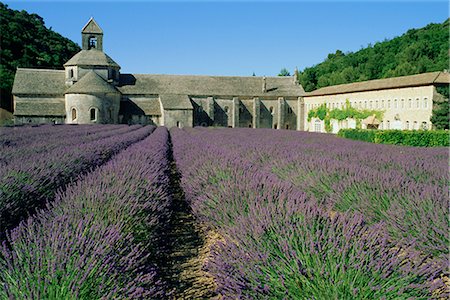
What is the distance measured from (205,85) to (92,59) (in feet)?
44.2

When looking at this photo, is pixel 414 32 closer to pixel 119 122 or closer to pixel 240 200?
pixel 119 122

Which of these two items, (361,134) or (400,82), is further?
(400,82)

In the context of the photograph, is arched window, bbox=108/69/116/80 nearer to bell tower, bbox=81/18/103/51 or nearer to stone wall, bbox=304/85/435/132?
Answer: bell tower, bbox=81/18/103/51

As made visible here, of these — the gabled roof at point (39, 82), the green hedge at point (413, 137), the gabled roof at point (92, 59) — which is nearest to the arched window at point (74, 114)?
the gabled roof at point (39, 82)

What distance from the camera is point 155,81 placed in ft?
169

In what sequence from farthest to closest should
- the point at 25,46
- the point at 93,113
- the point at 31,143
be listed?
the point at 25,46
the point at 93,113
the point at 31,143

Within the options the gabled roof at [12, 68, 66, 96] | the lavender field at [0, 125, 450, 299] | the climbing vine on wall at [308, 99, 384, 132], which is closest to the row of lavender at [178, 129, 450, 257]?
the lavender field at [0, 125, 450, 299]

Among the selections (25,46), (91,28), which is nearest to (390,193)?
(91,28)

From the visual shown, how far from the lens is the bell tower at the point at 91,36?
4884 cm

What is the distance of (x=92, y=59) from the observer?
47656 mm

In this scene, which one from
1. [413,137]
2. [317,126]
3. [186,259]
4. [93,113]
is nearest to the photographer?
[186,259]

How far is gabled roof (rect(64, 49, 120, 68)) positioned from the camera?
4712cm

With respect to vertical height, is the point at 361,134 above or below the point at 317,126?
above

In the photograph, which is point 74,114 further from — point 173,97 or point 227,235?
point 227,235
